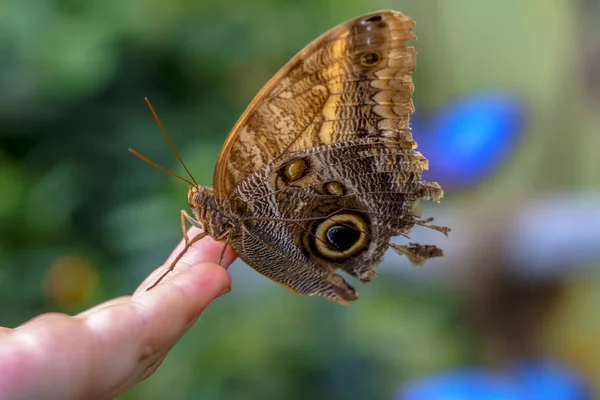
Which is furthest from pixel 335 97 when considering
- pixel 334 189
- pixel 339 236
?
pixel 339 236

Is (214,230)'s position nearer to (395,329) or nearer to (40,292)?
(40,292)

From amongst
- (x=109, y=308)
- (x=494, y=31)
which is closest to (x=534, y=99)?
(x=494, y=31)

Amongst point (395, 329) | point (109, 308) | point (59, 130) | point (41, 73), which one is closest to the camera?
point (109, 308)

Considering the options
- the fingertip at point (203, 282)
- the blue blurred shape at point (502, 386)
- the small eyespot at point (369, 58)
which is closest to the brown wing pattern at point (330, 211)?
the small eyespot at point (369, 58)

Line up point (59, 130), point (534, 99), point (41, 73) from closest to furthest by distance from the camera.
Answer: point (41, 73), point (59, 130), point (534, 99)

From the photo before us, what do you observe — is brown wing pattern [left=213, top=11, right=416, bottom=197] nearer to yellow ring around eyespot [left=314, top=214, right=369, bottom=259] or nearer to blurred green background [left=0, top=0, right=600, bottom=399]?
yellow ring around eyespot [left=314, top=214, right=369, bottom=259]

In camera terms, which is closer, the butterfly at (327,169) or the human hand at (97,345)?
the human hand at (97,345)

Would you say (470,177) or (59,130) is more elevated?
(470,177)

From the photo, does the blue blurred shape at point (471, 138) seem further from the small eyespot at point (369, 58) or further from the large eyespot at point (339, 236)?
the small eyespot at point (369, 58)
